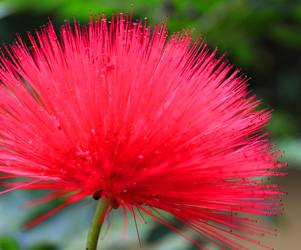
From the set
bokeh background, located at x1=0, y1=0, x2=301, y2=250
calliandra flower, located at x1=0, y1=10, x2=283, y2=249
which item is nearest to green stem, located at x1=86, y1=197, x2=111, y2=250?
calliandra flower, located at x1=0, y1=10, x2=283, y2=249

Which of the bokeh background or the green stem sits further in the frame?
the bokeh background

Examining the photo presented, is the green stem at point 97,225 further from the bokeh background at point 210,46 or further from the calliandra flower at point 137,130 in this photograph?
the bokeh background at point 210,46

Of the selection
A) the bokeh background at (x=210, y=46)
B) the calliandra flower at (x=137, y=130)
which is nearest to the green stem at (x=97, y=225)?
the calliandra flower at (x=137, y=130)

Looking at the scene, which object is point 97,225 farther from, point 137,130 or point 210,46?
point 210,46

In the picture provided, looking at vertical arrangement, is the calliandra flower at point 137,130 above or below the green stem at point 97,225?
above

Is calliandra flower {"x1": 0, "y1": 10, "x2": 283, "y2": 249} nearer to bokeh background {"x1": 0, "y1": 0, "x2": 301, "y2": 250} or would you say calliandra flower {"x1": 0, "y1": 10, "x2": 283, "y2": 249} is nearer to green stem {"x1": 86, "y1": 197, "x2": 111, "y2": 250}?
green stem {"x1": 86, "y1": 197, "x2": 111, "y2": 250}

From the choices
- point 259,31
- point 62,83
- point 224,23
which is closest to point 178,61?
point 62,83
